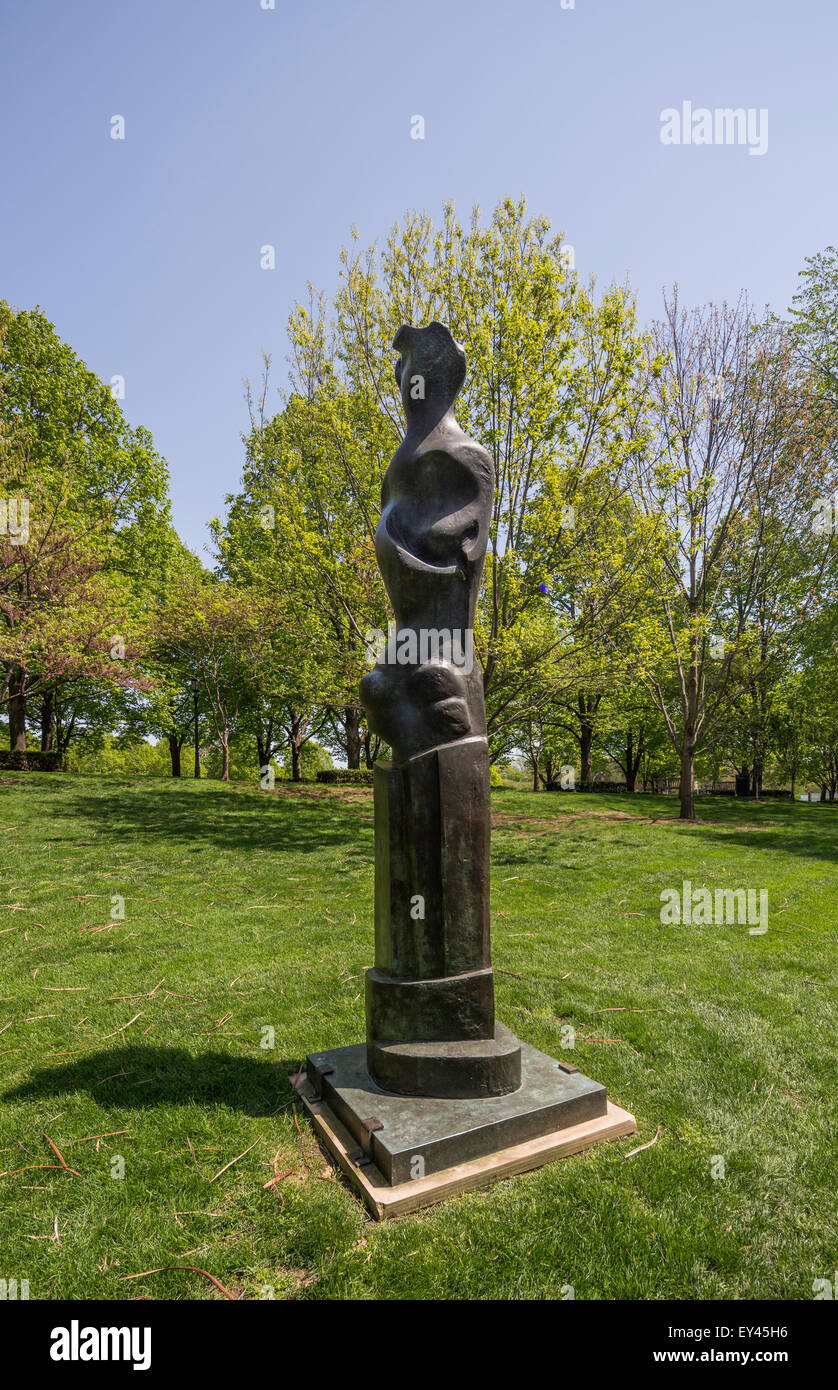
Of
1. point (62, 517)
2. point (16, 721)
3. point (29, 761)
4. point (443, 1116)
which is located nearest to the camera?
point (443, 1116)

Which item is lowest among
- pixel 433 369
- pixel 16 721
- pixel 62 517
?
pixel 16 721

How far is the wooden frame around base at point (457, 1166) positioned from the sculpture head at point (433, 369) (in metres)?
3.90

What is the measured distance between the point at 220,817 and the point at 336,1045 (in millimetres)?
9959

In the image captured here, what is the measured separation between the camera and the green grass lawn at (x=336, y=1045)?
256 centimetres

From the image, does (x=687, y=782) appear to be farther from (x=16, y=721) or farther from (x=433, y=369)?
(x=16, y=721)

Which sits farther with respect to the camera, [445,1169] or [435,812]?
[435,812]

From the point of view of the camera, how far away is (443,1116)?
320cm

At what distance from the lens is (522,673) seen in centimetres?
1178

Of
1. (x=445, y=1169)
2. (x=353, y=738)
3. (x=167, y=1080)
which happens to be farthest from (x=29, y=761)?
(x=445, y=1169)

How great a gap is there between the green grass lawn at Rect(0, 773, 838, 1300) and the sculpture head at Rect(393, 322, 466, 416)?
4.03 meters

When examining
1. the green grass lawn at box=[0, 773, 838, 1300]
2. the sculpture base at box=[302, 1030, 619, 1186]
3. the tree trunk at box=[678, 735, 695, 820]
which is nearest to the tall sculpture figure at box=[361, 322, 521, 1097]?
the sculpture base at box=[302, 1030, 619, 1186]

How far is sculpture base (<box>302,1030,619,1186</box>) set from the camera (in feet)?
9.78

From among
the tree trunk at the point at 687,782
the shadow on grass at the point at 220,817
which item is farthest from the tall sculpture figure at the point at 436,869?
the tree trunk at the point at 687,782
